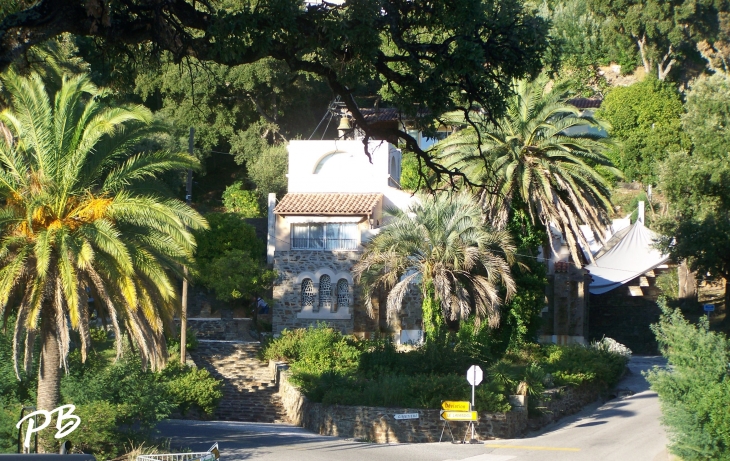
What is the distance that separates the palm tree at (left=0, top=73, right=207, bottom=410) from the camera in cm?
1666

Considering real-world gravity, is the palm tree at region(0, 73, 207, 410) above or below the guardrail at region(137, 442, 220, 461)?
above

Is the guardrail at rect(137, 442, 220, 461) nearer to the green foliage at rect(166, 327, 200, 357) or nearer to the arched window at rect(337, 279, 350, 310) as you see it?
the green foliage at rect(166, 327, 200, 357)

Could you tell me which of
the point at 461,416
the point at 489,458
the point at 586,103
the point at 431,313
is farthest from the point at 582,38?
the point at 489,458

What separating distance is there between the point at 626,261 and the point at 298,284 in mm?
19881

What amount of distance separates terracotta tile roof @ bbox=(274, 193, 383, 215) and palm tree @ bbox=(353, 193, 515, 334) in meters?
6.39

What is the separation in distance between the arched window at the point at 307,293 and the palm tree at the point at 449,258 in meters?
7.39

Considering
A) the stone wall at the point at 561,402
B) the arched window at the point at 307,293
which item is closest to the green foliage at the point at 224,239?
the arched window at the point at 307,293

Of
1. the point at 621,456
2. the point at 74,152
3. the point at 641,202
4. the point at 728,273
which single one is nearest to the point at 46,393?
the point at 74,152

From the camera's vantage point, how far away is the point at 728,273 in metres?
39.2

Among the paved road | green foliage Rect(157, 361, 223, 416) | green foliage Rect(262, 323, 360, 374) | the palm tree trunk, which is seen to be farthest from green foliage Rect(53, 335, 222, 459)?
green foliage Rect(262, 323, 360, 374)

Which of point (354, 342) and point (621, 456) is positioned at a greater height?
point (354, 342)

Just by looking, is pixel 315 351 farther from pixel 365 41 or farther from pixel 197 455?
pixel 365 41

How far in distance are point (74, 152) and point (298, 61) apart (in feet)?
26.6

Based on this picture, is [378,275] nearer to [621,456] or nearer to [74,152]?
[621,456]
